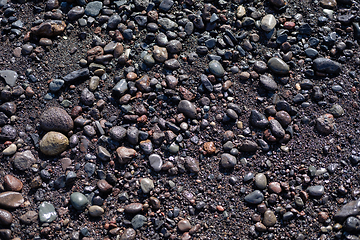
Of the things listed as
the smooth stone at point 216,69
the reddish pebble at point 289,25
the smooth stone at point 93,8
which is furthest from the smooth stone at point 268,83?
the smooth stone at point 93,8

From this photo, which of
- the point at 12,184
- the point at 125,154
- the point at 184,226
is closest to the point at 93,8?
the point at 125,154

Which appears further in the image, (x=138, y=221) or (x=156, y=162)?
(x=156, y=162)

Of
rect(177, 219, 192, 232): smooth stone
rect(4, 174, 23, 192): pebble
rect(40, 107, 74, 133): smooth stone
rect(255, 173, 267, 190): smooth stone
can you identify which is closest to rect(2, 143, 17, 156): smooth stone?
rect(4, 174, 23, 192): pebble

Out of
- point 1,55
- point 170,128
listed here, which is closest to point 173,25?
point 170,128

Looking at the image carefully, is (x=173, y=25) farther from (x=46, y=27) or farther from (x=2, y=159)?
(x=2, y=159)

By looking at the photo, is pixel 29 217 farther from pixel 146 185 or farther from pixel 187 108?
pixel 187 108

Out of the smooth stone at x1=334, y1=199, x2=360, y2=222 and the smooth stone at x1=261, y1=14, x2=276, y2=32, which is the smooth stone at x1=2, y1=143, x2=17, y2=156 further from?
the smooth stone at x1=334, y1=199, x2=360, y2=222
